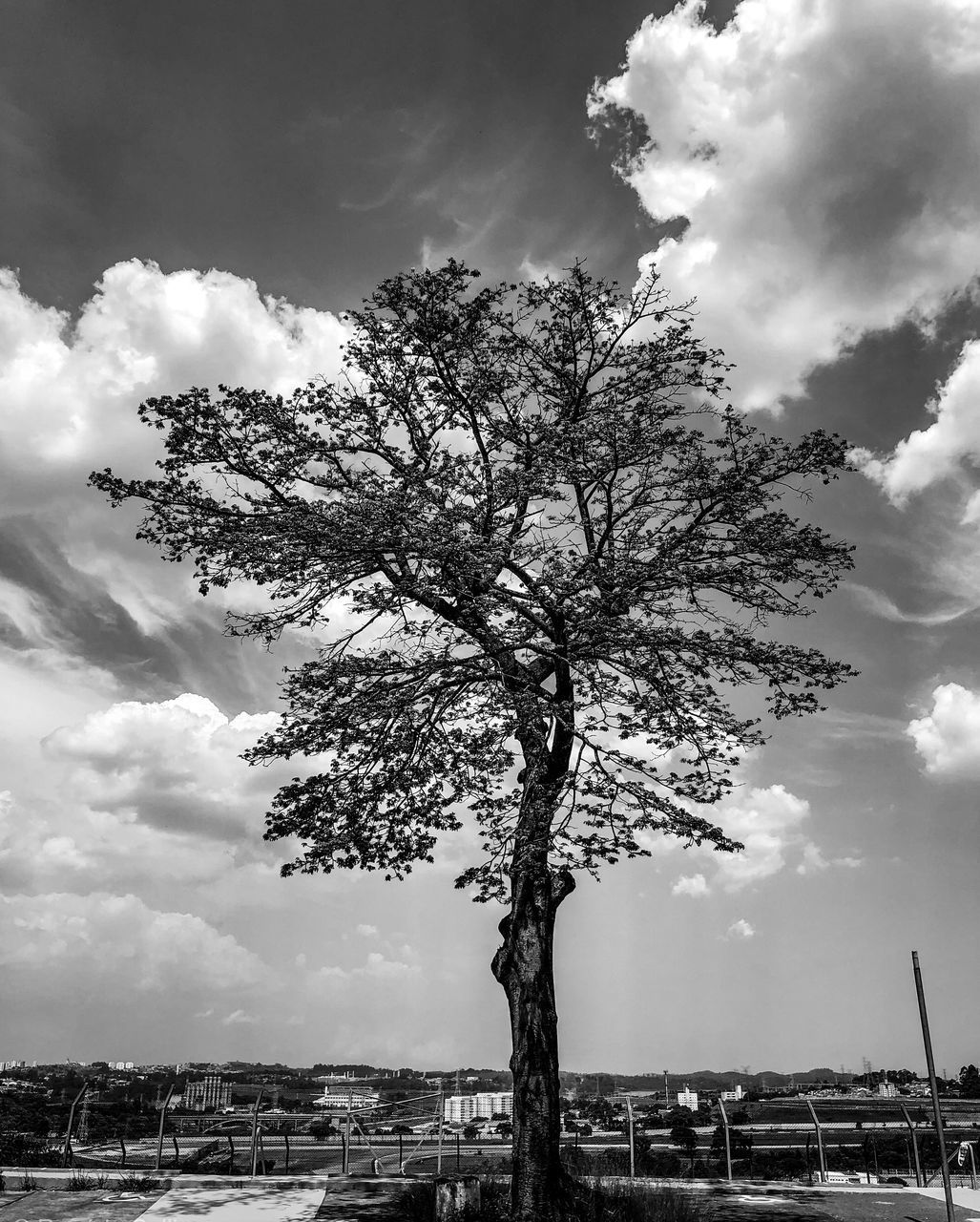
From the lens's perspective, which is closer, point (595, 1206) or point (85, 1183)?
point (595, 1206)

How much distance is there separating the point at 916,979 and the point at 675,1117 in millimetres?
27767

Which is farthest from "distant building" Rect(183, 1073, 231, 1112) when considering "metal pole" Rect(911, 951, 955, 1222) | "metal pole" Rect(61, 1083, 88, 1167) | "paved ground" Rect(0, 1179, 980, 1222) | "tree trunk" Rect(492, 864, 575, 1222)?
"metal pole" Rect(911, 951, 955, 1222)

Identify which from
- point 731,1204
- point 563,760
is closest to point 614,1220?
point 731,1204

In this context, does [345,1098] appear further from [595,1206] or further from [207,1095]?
[595,1206]

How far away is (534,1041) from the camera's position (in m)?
12.3

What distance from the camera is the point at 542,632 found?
13.0 m

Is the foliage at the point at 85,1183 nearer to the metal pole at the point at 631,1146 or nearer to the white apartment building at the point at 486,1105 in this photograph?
the white apartment building at the point at 486,1105

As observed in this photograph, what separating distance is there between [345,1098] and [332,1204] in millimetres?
4980

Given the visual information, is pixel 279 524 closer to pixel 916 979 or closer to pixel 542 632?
pixel 542 632

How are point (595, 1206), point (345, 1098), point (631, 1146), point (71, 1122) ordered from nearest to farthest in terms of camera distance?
1. point (595, 1206)
2. point (71, 1122)
3. point (631, 1146)
4. point (345, 1098)

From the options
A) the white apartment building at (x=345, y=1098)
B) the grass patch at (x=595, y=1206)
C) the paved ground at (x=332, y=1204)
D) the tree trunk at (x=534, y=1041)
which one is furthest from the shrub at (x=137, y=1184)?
the tree trunk at (x=534, y=1041)

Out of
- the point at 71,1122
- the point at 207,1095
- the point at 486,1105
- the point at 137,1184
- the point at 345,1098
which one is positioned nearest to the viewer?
the point at 137,1184

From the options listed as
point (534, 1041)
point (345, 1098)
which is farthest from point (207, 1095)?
point (534, 1041)

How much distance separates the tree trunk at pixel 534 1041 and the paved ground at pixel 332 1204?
1.78 m
